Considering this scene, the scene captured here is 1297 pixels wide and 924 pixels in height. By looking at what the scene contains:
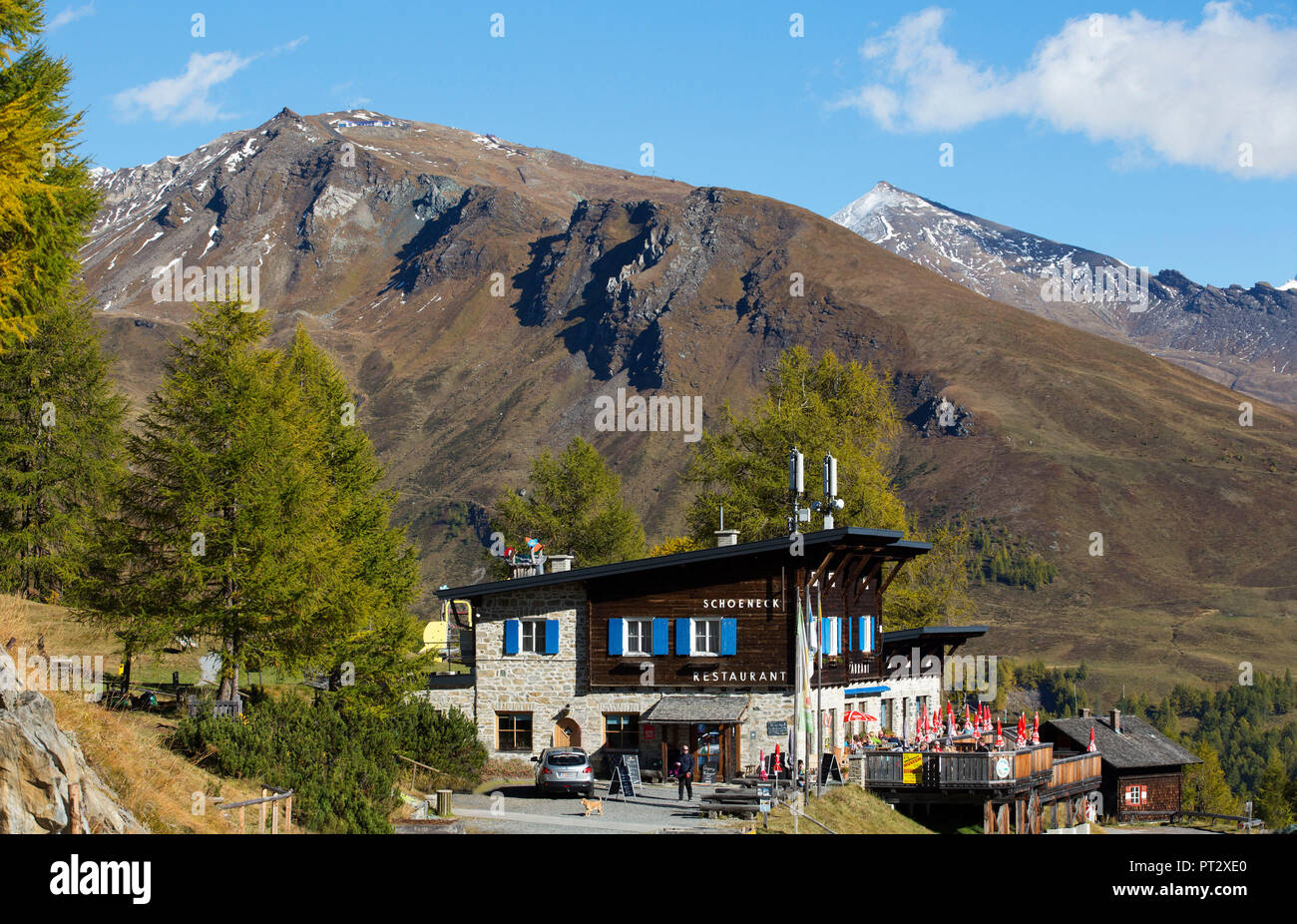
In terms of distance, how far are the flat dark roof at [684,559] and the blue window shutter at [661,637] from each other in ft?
5.47

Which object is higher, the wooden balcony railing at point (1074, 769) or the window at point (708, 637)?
the window at point (708, 637)

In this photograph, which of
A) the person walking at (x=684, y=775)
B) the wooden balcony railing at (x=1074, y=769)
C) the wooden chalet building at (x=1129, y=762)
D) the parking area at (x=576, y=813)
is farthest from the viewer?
the wooden chalet building at (x=1129, y=762)

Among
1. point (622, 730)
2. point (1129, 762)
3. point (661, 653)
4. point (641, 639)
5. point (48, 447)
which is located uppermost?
point (48, 447)

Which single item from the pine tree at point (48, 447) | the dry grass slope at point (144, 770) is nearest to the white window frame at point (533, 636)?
the pine tree at point (48, 447)

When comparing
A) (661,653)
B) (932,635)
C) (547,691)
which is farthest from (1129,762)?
(547,691)

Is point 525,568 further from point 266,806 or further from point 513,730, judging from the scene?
point 266,806

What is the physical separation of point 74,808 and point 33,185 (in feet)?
43.7

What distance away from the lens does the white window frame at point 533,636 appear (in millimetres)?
42312

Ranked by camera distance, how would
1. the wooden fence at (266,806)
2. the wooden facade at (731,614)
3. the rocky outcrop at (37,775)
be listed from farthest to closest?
1. the wooden facade at (731,614)
2. the wooden fence at (266,806)
3. the rocky outcrop at (37,775)

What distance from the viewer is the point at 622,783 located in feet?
116

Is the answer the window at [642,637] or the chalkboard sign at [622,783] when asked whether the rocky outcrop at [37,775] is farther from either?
the window at [642,637]
